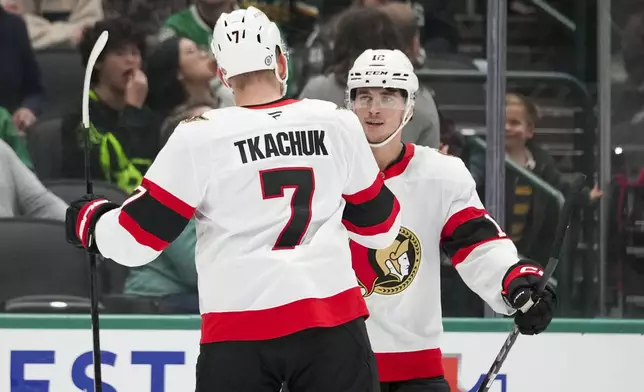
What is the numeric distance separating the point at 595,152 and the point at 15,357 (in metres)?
1.68

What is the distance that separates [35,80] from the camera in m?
3.55

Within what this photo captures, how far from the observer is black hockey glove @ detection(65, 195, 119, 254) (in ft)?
6.75

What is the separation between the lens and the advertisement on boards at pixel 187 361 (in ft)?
9.84

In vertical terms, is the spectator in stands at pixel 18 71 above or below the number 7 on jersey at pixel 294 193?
above

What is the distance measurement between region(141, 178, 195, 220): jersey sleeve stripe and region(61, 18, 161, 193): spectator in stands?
55.8 inches

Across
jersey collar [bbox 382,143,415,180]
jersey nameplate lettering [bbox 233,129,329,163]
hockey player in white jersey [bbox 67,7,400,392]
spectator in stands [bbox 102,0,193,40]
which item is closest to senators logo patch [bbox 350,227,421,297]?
jersey collar [bbox 382,143,415,180]

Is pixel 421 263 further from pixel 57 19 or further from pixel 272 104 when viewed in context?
pixel 57 19

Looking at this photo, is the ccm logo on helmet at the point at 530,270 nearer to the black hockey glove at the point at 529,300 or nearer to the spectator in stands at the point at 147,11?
the black hockey glove at the point at 529,300

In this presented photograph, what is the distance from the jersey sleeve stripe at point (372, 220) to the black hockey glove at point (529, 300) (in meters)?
0.28

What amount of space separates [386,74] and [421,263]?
406mm

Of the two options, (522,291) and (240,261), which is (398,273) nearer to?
(522,291)

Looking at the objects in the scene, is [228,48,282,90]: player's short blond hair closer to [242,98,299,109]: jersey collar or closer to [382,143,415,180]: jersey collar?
[242,98,299,109]: jersey collar

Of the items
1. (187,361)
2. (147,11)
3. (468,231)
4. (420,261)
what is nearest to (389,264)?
(420,261)

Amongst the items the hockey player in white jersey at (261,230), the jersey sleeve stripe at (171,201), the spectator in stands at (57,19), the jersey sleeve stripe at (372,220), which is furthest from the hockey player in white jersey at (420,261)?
the spectator in stands at (57,19)
